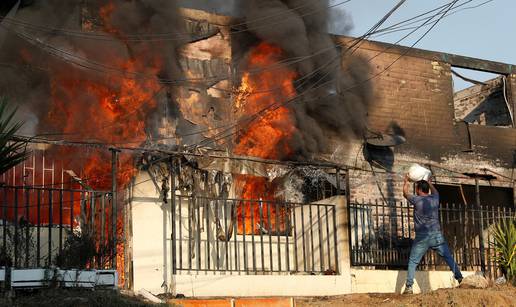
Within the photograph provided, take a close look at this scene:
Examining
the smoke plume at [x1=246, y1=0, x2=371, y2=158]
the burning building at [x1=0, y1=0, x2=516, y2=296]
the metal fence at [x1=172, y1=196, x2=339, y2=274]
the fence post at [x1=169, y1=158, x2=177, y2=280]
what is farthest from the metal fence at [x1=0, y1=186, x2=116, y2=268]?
the smoke plume at [x1=246, y1=0, x2=371, y2=158]

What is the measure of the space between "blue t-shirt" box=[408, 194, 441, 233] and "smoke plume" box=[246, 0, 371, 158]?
554 centimetres

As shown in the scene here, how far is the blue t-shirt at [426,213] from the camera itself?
479 inches

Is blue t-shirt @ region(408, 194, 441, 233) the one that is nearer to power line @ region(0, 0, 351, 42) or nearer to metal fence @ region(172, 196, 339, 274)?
metal fence @ region(172, 196, 339, 274)

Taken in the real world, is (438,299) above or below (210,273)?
below

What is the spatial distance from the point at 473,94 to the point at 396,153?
507 centimetres

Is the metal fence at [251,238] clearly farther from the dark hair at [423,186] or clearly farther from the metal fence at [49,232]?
the dark hair at [423,186]

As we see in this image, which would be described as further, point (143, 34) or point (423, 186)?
point (143, 34)

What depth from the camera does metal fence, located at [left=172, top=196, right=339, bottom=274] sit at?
462 inches

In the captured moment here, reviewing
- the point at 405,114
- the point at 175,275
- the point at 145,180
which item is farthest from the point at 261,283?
the point at 405,114

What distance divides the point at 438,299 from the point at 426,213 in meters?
1.74

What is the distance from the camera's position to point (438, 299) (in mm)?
10844

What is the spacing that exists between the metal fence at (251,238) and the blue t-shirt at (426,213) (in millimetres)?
1484

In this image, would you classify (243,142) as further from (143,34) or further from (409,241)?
(409,241)

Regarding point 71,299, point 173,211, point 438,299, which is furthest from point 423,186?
point 71,299
